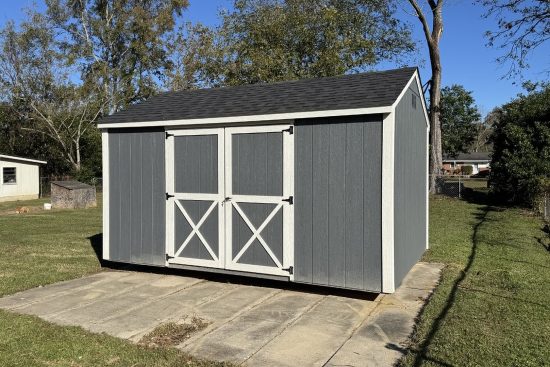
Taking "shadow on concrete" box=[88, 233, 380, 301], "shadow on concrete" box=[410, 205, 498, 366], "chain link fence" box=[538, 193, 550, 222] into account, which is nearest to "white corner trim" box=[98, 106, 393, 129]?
"shadow on concrete" box=[88, 233, 380, 301]

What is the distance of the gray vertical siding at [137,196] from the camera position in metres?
6.83

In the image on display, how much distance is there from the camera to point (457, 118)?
51000 mm

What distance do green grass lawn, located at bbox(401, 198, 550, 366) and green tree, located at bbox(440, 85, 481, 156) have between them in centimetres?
4207

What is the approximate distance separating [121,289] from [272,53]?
665 inches

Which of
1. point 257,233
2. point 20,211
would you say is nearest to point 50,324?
point 257,233

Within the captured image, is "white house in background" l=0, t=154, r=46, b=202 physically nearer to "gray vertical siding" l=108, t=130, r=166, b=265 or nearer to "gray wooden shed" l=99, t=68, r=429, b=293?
"gray vertical siding" l=108, t=130, r=166, b=265

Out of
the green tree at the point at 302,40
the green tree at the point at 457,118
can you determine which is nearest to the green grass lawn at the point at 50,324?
the green tree at the point at 302,40

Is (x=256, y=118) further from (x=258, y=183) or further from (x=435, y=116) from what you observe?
(x=435, y=116)

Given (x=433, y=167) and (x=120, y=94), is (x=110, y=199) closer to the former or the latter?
(x=433, y=167)

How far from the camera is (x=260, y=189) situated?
6137 mm

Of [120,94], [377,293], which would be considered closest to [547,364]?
[377,293]

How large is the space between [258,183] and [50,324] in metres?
2.84

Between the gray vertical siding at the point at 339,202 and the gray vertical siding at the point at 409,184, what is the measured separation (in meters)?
0.37

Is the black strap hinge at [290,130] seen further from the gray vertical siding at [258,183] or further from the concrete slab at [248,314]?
the concrete slab at [248,314]
